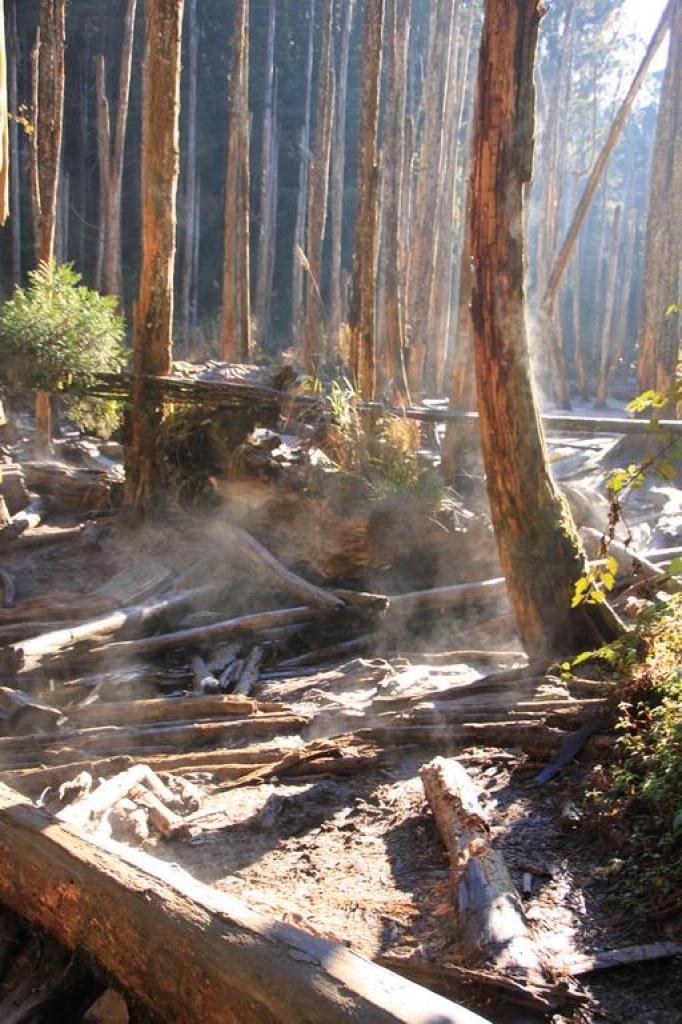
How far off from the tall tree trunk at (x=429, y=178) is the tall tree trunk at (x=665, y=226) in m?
5.15

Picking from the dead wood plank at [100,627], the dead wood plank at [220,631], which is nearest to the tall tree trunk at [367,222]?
the dead wood plank at [220,631]

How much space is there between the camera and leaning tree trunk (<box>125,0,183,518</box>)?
9102 mm

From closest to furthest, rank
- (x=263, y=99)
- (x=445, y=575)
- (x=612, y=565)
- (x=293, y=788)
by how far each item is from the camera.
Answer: (x=612, y=565), (x=293, y=788), (x=445, y=575), (x=263, y=99)

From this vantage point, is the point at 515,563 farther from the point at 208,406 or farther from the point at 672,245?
the point at 672,245

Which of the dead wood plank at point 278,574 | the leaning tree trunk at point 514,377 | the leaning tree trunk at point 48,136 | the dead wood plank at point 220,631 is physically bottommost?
the dead wood plank at point 220,631

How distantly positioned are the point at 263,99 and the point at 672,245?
1867 centimetres

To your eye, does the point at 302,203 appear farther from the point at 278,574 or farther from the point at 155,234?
the point at 278,574

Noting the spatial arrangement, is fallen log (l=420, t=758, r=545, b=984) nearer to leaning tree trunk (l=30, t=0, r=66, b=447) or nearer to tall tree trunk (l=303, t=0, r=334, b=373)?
leaning tree trunk (l=30, t=0, r=66, b=447)

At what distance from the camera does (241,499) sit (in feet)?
30.6

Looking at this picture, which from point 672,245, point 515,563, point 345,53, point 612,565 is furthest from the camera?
point 345,53

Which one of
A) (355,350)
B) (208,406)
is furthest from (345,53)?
(208,406)

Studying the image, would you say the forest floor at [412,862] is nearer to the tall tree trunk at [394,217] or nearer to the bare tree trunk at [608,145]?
the tall tree trunk at [394,217]

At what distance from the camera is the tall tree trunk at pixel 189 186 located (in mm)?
23906

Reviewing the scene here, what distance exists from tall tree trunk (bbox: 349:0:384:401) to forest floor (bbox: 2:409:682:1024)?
5511 millimetres
